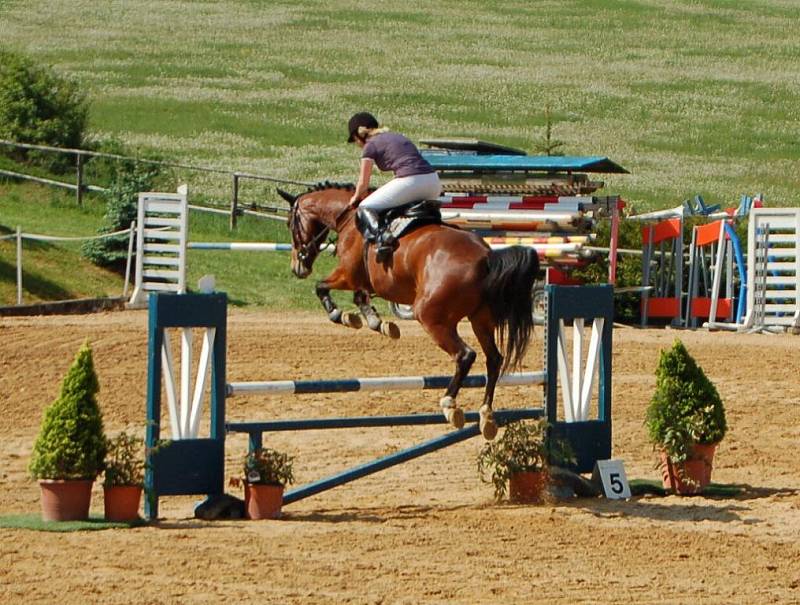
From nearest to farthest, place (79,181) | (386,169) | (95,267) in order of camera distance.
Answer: (386,169) < (95,267) < (79,181)

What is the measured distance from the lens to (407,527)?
30.6ft

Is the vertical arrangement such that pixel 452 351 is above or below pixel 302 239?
below

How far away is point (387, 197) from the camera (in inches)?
435

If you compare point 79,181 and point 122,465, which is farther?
point 79,181

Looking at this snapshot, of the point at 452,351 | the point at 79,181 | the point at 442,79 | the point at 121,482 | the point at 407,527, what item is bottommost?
the point at 407,527

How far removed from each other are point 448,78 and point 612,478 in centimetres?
3720

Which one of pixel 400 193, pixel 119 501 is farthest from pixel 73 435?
pixel 400 193

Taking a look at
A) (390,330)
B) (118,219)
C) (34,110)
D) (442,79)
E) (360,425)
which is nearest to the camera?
(360,425)

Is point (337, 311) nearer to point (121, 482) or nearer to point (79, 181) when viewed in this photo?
point (121, 482)

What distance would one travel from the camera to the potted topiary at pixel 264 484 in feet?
31.4

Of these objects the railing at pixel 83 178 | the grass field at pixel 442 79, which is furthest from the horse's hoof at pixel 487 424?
the grass field at pixel 442 79

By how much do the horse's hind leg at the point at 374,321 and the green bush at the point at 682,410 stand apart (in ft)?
5.87

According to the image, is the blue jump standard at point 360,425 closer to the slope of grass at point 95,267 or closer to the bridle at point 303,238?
the bridle at point 303,238

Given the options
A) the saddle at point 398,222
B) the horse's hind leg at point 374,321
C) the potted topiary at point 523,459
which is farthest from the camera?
the horse's hind leg at point 374,321
